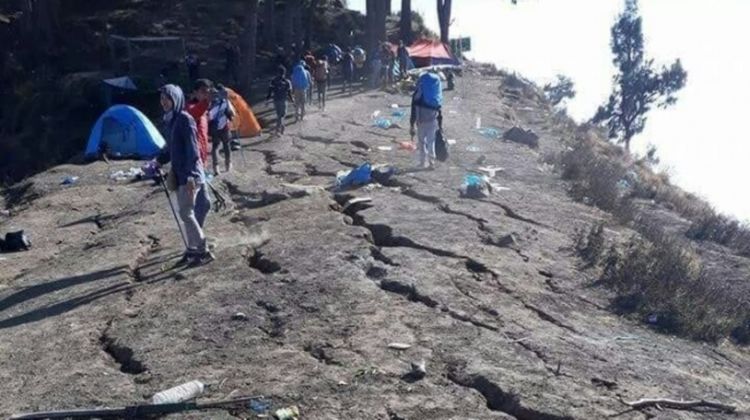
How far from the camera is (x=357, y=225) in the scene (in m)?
11.9

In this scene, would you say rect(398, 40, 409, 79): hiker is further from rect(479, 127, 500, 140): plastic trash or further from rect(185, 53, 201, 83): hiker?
rect(479, 127, 500, 140): plastic trash

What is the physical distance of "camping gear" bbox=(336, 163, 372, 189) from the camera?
48.3 feet

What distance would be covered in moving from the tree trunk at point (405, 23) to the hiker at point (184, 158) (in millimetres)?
33270

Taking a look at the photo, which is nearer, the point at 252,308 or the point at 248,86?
the point at 252,308

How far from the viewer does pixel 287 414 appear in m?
6.27

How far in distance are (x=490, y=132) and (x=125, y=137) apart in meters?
7.97

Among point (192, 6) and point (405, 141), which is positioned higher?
point (192, 6)

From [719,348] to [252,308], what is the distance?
4125 millimetres

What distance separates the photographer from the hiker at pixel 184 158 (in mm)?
9617

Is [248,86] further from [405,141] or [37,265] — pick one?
[37,265]

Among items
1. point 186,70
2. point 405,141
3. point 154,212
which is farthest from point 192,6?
point 154,212

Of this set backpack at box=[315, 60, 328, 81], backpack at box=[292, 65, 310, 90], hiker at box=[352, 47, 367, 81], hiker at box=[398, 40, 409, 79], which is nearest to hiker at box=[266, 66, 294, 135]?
backpack at box=[292, 65, 310, 90]

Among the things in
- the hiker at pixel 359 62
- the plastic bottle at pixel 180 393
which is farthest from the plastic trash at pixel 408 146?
the hiker at pixel 359 62

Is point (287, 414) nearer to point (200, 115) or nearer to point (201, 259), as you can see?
point (201, 259)
